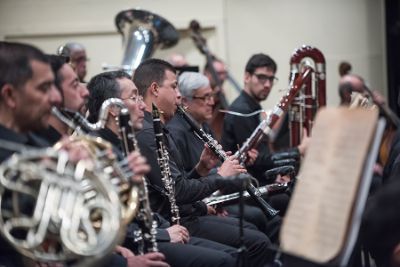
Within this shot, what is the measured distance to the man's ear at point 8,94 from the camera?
234 cm

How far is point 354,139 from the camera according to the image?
198cm

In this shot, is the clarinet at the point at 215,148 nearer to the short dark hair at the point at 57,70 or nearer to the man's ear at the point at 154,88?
the man's ear at the point at 154,88

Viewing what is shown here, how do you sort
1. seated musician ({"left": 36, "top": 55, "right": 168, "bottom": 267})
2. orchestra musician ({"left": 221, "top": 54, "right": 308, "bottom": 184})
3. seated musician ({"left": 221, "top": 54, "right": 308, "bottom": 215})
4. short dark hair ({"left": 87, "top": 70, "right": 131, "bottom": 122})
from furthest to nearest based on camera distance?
orchestra musician ({"left": 221, "top": 54, "right": 308, "bottom": 184}) → seated musician ({"left": 221, "top": 54, "right": 308, "bottom": 215}) → short dark hair ({"left": 87, "top": 70, "right": 131, "bottom": 122}) → seated musician ({"left": 36, "top": 55, "right": 168, "bottom": 267})

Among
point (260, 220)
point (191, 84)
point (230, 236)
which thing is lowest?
point (260, 220)

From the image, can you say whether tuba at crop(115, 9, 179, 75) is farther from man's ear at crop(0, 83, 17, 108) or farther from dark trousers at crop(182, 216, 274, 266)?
man's ear at crop(0, 83, 17, 108)

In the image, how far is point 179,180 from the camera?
329 cm

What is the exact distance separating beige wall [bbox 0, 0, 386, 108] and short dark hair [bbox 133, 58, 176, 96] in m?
3.51

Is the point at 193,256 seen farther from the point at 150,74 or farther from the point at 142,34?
the point at 142,34

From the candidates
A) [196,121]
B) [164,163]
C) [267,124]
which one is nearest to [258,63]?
[267,124]

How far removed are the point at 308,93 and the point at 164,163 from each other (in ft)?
5.92

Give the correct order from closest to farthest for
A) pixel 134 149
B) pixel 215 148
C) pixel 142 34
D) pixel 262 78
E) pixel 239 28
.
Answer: pixel 134 149 → pixel 215 148 → pixel 262 78 → pixel 142 34 → pixel 239 28

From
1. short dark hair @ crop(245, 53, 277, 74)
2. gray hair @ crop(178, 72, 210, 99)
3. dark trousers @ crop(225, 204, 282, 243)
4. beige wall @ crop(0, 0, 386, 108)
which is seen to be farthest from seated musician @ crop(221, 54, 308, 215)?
beige wall @ crop(0, 0, 386, 108)

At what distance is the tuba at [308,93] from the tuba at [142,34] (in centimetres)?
131

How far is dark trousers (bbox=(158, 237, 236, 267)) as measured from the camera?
3096 millimetres
